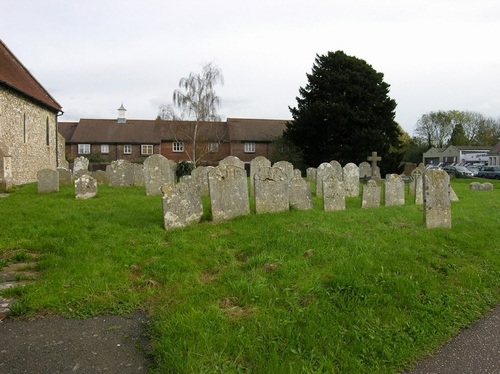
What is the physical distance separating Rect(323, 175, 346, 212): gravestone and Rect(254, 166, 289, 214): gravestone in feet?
4.42

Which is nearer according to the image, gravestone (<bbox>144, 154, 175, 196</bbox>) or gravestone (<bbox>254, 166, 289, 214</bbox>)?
gravestone (<bbox>254, 166, 289, 214</bbox>)

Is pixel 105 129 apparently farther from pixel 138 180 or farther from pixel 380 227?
pixel 380 227

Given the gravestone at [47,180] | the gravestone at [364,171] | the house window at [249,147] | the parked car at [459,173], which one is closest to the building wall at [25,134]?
the gravestone at [47,180]

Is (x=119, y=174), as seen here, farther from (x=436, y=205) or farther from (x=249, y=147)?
(x=249, y=147)

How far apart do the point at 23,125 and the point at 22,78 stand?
4.41m

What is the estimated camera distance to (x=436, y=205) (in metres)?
7.65

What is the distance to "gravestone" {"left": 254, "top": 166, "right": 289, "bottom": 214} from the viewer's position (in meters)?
9.12

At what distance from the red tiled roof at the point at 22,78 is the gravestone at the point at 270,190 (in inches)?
637

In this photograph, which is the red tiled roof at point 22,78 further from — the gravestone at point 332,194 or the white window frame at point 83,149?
the gravestone at point 332,194

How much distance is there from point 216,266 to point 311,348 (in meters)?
2.31

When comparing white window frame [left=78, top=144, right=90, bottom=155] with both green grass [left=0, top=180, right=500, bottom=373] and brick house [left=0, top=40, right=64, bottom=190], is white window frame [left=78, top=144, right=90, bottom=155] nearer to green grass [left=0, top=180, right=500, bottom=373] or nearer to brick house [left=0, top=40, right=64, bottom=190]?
brick house [left=0, top=40, right=64, bottom=190]

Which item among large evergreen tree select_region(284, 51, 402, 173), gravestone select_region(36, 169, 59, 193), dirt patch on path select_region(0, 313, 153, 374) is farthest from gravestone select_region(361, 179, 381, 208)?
large evergreen tree select_region(284, 51, 402, 173)

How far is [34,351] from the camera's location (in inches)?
133

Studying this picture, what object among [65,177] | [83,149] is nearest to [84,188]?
[65,177]
